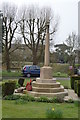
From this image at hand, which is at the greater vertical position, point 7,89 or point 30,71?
point 30,71

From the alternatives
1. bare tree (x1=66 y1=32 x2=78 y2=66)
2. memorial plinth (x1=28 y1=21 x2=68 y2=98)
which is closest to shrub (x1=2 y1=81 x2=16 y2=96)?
memorial plinth (x1=28 y1=21 x2=68 y2=98)

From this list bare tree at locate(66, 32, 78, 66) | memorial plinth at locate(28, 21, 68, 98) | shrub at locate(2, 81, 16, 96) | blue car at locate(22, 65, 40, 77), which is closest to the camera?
shrub at locate(2, 81, 16, 96)

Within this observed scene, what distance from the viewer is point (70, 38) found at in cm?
4281

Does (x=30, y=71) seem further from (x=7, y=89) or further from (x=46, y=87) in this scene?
(x=7, y=89)

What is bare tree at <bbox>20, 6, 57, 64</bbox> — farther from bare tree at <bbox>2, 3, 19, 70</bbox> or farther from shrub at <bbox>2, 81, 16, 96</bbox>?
shrub at <bbox>2, 81, 16, 96</bbox>

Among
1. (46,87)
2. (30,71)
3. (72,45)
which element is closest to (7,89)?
(46,87)

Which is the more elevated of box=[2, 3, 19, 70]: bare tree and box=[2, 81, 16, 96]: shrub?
box=[2, 3, 19, 70]: bare tree

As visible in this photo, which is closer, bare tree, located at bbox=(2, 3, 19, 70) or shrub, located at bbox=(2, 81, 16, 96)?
shrub, located at bbox=(2, 81, 16, 96)

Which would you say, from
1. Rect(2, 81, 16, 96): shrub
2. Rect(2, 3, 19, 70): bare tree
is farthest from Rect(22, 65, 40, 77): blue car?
Rect(2, 81, 16, 96): shrub

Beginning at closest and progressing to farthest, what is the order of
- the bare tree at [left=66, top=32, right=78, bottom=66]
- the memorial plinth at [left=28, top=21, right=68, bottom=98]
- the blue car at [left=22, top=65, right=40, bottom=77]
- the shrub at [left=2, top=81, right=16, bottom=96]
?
the shrub at [left=2, top=81, right=16, bottom=96], the memorial plinth at [left=28, top=21, right=68, bottom=98], the blue car at [left=22, top=65, right=40, bottom=77], the bare tree at [left=66, top=32, right=78, bottom=66]

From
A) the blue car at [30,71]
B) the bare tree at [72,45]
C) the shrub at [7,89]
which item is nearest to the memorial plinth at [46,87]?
the shrub at [7,89]

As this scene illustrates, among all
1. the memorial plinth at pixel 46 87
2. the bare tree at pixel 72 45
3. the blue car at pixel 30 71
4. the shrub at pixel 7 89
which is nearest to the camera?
the shrub at pixel 7 89

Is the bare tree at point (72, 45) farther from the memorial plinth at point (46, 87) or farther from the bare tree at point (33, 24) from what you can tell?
the memorial plinth at point (46, 87)

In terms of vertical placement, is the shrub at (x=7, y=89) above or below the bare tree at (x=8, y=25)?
below
